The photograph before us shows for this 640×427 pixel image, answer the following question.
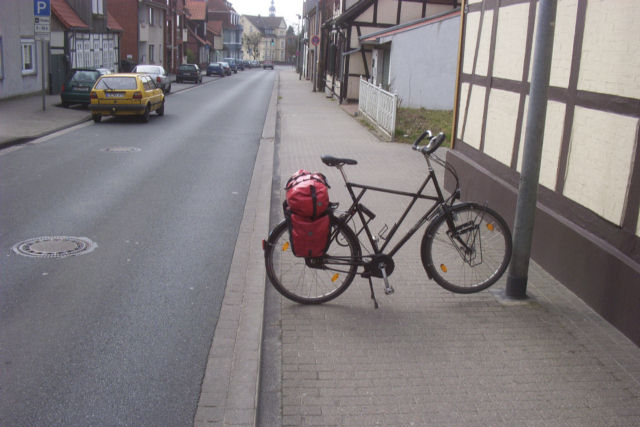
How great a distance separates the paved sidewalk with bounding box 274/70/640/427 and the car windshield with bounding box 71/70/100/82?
20495 mm

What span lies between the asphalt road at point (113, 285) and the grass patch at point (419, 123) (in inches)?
218

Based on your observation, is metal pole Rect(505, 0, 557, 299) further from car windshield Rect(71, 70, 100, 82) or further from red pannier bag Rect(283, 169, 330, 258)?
car windshield Rect(71, 70, 100, 82)

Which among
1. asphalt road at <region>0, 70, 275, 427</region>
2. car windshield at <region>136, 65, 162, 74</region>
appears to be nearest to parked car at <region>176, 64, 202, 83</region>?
car windshield at <region>136, 65, 162, 74</region>

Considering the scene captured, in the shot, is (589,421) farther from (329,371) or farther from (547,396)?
(329,371)

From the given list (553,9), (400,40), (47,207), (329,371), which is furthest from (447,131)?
(329,371)

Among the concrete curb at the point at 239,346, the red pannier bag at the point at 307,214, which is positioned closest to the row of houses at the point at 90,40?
the concrete curb at the point at 239,346

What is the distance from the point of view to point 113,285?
6.30 metres

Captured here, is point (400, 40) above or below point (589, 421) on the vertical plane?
above

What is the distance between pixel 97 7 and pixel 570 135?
35.1 meters

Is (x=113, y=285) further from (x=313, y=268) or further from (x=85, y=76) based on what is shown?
(x=85, y=76)

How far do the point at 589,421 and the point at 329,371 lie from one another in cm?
154

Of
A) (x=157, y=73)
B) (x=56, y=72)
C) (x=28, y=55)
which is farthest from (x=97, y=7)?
(x=28, y=55)

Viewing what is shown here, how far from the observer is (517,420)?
154 inches

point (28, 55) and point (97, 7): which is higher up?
point (97, 7)
